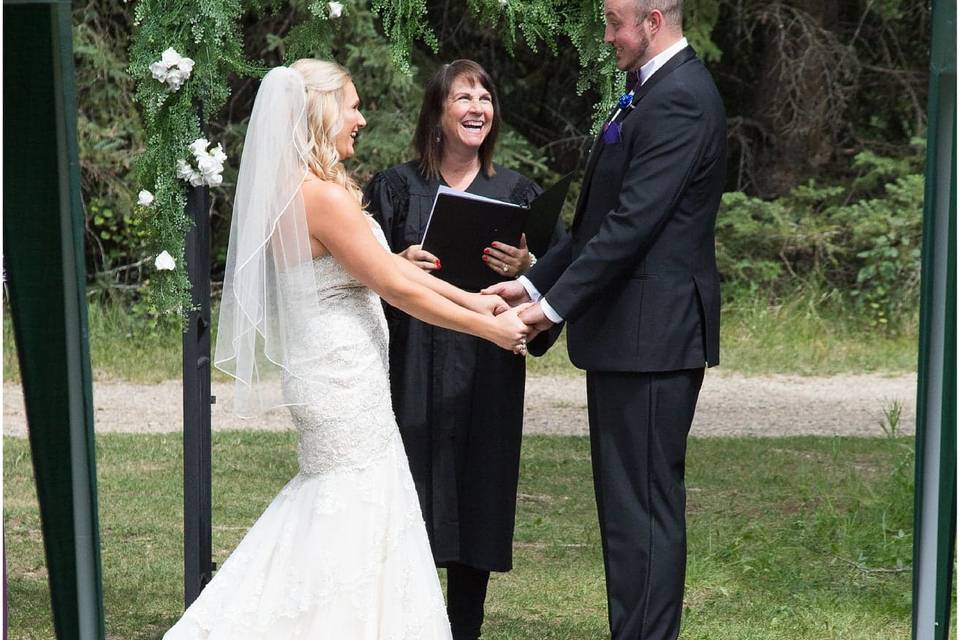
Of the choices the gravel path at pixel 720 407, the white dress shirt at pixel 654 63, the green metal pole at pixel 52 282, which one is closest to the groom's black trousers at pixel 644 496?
the white dress shirt at pixel 654 63

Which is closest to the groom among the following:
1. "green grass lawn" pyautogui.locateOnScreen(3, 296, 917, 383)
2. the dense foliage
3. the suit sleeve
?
the suit sleeve

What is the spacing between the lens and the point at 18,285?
366cm

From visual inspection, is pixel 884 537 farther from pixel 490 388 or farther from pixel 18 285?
pixel 18 285

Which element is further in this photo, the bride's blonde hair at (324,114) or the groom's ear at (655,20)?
the groom's ear at (655,20)

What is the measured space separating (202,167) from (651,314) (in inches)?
56.6

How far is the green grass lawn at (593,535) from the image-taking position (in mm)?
5359

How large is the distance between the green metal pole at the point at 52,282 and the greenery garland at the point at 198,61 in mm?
585

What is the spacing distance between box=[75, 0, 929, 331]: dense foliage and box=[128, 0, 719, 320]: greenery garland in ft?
20.7

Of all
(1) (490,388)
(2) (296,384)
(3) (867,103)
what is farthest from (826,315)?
(2) (296,384)

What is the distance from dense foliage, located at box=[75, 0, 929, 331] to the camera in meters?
12.9

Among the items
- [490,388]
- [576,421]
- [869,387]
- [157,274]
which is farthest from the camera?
[869,387]

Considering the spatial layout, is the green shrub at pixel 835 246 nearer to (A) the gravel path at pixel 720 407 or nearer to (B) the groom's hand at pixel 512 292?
(A) the gravel path at pixel 720 407

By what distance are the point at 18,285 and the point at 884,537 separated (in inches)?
168

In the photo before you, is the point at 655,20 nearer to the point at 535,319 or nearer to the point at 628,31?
the point at 628,31
